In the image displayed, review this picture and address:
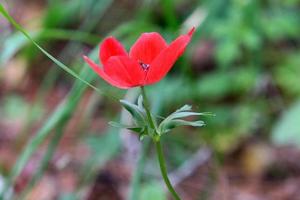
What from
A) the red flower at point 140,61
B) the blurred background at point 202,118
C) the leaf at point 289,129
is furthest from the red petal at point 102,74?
the leaf at point 289,129

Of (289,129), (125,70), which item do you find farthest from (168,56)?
(289,129)

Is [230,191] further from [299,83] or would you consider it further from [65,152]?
[65,152]

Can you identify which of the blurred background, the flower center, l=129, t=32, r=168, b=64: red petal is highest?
the blurred background

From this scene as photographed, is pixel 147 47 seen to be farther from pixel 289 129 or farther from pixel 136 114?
pixel 289 129

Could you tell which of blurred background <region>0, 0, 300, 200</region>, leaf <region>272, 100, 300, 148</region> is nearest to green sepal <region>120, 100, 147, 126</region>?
blurred background <region>0, 0, 300, 200</region>

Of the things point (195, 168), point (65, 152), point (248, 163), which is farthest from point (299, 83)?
point (65, 152)

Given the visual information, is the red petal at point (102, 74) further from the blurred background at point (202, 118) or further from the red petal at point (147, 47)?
the blurred background at point (202, 118)

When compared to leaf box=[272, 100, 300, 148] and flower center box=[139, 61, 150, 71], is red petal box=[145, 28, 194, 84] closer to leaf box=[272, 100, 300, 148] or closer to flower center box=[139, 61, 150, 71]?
flower center box=[139, 61, 150, 71]
